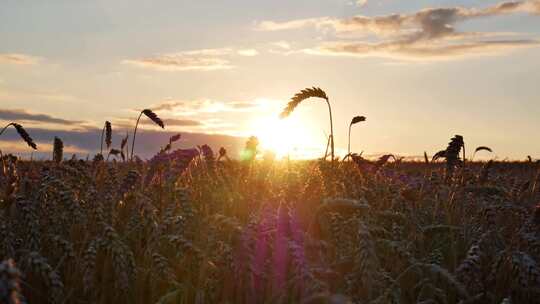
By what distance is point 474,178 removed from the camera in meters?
7.41

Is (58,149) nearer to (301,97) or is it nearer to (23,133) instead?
(23,133)

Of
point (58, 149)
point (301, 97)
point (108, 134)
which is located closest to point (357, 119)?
point (301, 97)

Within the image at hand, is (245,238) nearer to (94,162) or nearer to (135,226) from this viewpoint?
(135,226)

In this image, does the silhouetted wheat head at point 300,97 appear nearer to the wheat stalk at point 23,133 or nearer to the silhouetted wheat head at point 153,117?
the silhouetted wheat head at point 153,117

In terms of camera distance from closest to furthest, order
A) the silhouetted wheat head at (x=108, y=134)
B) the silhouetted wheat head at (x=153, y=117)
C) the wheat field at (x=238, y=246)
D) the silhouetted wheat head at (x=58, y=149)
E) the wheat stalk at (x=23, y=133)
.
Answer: the wheat field at (x=238, y=246) < the wheat stalk at (x=23, y=133) < the silhouetted wheat head at (x=153, y=117) < the silhouetted wheat head at (x=58, y=149) < the silhouetted wheat head at (x=108, y=134)

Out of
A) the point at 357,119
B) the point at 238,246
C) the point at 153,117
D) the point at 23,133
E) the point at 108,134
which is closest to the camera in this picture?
the point at 238,246

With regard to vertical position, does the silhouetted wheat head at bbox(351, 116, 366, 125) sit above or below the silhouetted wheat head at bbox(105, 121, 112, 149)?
above

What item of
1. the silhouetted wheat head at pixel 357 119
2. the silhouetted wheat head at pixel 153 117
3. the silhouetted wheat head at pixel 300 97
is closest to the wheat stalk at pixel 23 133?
the silhouetted wheat head at pixel 153 117

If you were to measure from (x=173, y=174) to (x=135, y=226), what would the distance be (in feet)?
2.03

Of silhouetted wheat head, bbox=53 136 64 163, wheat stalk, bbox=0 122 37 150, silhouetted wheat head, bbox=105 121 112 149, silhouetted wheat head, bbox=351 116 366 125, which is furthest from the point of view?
silhouetted wheat head, bbox=105 121 112 149

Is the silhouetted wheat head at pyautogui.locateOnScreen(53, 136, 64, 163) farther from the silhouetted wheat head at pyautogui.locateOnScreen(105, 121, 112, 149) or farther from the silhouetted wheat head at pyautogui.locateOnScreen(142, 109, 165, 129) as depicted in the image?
the silhouetted wheat head at pyautogui.locateOnScreen(142, 109, 165, 129)

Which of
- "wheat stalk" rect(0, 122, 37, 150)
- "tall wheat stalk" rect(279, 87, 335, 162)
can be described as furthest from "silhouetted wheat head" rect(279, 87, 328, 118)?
"wheat stalk" rect(0, 122, 37, 150)

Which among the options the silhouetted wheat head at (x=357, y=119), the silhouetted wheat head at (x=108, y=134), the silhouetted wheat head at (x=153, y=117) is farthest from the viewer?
the silhouetted wheat head at (x=108, y=134)

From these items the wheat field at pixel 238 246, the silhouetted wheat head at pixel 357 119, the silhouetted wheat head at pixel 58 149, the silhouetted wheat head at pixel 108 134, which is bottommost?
the wheat field at pixel 238 246
